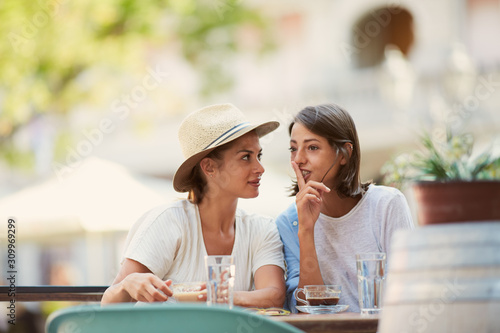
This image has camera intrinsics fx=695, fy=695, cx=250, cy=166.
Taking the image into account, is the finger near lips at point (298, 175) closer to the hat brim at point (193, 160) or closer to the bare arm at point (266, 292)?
the hat brim at point (193, 160)

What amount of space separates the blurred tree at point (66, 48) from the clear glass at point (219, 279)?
6966mm

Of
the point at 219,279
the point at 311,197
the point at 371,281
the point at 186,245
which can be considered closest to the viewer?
the point at 219,279

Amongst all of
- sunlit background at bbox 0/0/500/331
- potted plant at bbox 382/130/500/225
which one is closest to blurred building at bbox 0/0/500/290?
sunlit background at bbox 0/0/500/331

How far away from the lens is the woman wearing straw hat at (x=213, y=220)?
295cm

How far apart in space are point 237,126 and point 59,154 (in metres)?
6.87

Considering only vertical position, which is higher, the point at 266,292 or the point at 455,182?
the point at 455,182

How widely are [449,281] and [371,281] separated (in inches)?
28.2

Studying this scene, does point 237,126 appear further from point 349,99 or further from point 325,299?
point 349,99

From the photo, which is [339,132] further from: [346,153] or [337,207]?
[337,207]

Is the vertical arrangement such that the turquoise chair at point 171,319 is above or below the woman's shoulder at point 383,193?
below

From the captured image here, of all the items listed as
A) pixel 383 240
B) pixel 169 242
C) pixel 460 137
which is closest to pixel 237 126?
pixel 169 242

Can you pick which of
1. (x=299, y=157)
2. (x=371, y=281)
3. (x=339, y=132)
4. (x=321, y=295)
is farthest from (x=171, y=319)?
(x=339, y=132)

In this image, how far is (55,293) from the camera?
3047 millimetres

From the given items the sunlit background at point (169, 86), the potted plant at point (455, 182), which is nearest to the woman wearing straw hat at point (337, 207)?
the potted plant at point (455, 182)
